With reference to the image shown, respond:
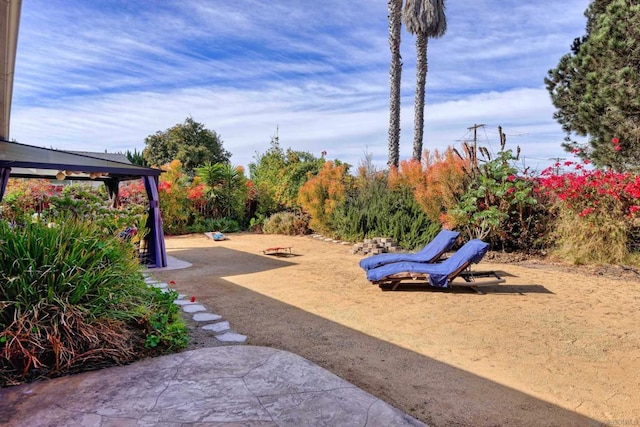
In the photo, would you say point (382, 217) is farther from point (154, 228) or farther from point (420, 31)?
point (420, 31)

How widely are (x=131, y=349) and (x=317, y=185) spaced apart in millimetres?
9106

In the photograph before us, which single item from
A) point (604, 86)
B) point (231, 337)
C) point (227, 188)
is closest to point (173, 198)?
point (227, 188)

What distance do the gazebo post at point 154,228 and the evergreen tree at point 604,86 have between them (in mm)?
11944

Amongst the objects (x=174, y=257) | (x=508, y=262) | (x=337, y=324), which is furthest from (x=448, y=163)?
(x=174, y=257)

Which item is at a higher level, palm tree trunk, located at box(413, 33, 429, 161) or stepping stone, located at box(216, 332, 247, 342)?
palm tree trunk, located at box(413, 33, 429, 161)

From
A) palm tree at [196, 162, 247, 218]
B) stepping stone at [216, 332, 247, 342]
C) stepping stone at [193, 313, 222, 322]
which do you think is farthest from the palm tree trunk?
Answer: stepping stone at [216, 332, 247, 342]

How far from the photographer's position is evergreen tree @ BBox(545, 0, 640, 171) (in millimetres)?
12211

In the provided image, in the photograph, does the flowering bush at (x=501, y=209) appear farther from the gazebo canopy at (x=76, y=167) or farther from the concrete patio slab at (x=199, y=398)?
the concrete patio slab at (x=199, y=398)

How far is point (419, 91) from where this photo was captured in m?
16.0

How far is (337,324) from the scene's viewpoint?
169 inches

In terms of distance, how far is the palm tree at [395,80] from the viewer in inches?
601

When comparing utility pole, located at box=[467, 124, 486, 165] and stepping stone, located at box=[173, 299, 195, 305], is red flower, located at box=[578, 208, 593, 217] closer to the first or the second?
utility pole, located at box=[467, 124, 486, 165]

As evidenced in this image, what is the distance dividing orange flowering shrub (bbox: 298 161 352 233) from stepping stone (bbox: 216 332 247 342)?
8043 millimetres

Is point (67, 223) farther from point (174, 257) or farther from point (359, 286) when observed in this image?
point (174, 257)
